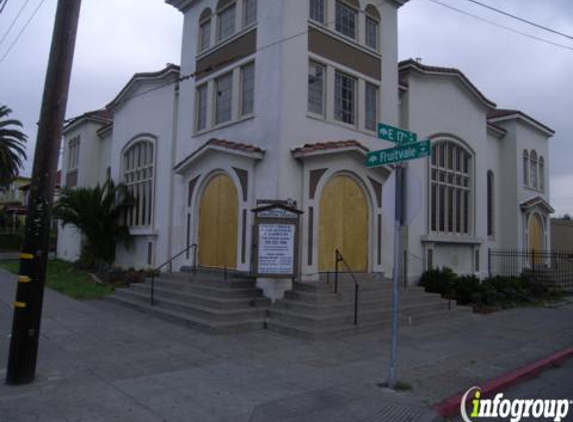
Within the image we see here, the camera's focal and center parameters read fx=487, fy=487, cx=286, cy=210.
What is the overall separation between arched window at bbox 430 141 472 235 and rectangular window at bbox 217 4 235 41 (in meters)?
8.01

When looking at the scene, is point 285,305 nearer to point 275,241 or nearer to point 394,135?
point 275,241

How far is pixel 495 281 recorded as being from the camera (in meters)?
16.6

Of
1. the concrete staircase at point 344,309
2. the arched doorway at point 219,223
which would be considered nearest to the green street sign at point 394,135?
the concrete staircase at point 344,309

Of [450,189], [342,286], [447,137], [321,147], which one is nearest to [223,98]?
[321,147]

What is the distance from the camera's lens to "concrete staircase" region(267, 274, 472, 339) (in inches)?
391

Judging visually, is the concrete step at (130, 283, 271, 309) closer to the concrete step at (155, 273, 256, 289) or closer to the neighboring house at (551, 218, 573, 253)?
the concrete step at (155, 273, 256, 289)

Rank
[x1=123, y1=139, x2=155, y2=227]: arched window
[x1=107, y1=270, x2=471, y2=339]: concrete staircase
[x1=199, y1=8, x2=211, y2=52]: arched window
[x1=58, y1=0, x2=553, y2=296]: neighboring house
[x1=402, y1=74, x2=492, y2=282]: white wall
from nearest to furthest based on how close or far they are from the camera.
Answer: [x1=107, y1=270, x2=471, y2=339]: concrete staircase → [x1=58, y1=0, x2=553, y2=296]: neighboring house → [x1=199, y1=8, x2=211, y2=52]: arched window → [x1=402, y1=74, x2=492, y2=282]: white wall → [x1=123, y1=139, x2=155, y2=227]: arched window

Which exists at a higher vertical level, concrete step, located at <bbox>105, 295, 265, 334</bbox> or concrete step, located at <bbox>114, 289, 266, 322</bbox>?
concrete step, located at <bbox>114, 289, 266, 322</bbox>

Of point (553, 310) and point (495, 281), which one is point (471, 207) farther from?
point (553, 310)

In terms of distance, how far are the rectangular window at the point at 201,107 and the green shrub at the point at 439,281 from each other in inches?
334

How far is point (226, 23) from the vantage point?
48.5ft

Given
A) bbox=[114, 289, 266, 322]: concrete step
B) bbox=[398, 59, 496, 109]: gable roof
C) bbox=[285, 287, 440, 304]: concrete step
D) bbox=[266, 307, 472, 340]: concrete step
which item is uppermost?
bbox=[398, 59, 496, 109]: gable roof

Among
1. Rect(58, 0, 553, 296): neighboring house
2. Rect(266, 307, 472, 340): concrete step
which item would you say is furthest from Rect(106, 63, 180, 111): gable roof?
Rect(266, 307, 472, 340): concrete step

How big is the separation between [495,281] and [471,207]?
10.0 ft
